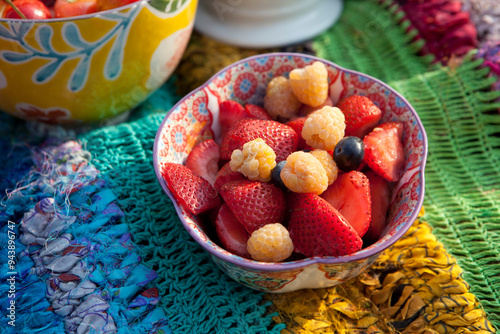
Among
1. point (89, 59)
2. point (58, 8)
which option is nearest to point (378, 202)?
point (89, 59)

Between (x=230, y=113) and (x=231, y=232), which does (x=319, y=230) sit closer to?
(x=231, y=232)

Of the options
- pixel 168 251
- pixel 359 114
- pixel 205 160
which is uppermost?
pixel 359 114

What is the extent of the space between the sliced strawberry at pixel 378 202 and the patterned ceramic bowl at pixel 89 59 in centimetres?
41

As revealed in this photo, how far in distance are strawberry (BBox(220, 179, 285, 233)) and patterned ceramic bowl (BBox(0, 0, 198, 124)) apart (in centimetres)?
29

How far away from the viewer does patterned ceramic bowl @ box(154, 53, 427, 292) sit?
55cm

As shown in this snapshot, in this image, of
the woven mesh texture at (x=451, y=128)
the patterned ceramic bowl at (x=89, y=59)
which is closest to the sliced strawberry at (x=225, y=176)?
the patterned ceramic bowl at (x=89, y=59)

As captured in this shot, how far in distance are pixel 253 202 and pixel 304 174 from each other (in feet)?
0.26

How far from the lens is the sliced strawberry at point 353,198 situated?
0.59 m

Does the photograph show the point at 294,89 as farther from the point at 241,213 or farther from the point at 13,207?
the point at 13,207

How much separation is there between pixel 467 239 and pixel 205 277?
1.42 feet

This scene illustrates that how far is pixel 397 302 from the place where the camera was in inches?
25.7

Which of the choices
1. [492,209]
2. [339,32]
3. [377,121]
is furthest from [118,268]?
[339,32]

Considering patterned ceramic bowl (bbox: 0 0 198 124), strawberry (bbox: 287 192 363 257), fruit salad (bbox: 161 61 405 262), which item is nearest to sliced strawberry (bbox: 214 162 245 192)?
fruit salad (bbox: 161 61 405 262)

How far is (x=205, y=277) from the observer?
66cm
